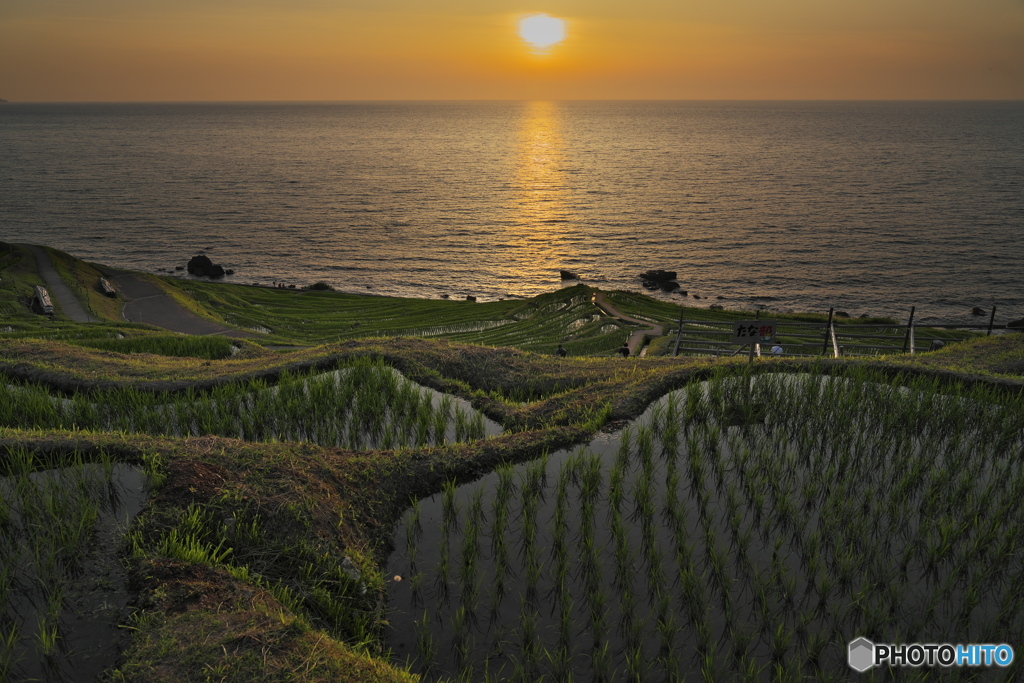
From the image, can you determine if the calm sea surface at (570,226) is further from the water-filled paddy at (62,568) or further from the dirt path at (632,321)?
the water-filled paddy at (62,568)

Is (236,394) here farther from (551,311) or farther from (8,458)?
(551,311)

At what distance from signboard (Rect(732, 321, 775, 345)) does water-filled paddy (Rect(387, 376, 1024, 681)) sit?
2534 millimetres

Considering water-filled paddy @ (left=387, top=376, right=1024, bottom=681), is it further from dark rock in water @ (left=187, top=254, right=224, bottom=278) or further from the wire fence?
dark rock in water @ (left=187, top=254, right=224, bottom=278)

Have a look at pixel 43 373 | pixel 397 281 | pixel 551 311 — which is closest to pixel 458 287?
pixel 397 281

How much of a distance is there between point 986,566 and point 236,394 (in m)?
13.7

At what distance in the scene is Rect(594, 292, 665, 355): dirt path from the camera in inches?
1344

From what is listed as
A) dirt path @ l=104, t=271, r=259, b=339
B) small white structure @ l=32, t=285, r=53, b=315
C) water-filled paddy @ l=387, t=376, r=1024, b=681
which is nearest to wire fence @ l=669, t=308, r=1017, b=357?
water-filled paddy @ l=387, t=376, r=1024, b=681

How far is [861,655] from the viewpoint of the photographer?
21.1 feet

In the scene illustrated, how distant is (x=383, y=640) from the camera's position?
684 centimetres

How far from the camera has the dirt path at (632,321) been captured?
3412 cm

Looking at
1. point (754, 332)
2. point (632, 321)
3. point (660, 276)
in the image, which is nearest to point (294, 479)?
point (754, 332)

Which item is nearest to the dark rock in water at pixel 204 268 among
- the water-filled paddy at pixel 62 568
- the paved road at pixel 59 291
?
the paved road at pixel 59 291

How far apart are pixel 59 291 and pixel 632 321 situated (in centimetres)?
3800

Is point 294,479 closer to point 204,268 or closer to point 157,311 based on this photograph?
point 157,311
